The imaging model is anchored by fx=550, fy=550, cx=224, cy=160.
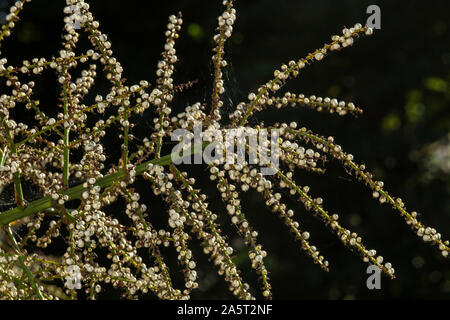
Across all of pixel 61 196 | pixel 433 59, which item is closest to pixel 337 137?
pixel 433 59

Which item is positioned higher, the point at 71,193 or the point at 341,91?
the point at 341,91

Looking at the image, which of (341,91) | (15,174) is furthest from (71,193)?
(341,91)

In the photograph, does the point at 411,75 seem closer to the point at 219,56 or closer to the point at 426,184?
the point at 426,184

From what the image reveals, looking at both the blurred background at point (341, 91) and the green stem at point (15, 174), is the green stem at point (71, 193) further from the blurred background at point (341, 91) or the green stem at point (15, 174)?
the blurred background at point (341, 91)

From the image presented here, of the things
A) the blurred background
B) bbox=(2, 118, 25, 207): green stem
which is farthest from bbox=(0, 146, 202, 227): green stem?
the blurred background

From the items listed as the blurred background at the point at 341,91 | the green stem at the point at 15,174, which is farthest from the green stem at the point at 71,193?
the blurred background at the point at 341,91

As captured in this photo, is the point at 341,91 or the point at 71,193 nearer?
the point at 71,193

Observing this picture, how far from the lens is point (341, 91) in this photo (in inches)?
147

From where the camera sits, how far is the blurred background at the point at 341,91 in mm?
3219

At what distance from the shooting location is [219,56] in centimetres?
91

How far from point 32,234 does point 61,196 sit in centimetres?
22

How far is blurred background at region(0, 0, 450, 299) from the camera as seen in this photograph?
10.6ft

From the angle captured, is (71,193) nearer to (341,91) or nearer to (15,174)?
(15,174)

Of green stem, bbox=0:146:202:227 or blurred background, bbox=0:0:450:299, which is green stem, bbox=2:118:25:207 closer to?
green stem, bbox=0:146:202:227
